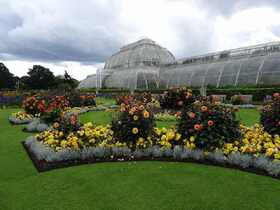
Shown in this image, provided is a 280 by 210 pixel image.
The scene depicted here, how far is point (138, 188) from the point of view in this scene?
5211 millimetres

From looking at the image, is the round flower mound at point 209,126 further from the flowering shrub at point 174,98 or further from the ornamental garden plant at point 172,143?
the flowering shrub at point 174,98

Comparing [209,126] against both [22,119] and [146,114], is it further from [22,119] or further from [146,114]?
[22,119]

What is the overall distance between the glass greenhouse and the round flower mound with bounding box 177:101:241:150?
2588 centimetres

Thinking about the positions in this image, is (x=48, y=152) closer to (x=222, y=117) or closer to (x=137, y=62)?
(x=222, y=117)

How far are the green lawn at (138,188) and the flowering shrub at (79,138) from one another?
1.04 m

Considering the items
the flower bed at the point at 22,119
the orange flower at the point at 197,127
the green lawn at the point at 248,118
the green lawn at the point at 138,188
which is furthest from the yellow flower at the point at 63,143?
the flower bed at the point at 22,119

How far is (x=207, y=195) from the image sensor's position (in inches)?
190

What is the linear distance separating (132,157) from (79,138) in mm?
1576

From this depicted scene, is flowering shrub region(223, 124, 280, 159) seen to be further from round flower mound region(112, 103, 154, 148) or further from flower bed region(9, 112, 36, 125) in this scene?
flower bed region(9, 112, 36, 125)

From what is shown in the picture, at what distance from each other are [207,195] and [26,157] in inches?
185

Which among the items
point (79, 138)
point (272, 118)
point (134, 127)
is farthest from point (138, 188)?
point (272, 118)

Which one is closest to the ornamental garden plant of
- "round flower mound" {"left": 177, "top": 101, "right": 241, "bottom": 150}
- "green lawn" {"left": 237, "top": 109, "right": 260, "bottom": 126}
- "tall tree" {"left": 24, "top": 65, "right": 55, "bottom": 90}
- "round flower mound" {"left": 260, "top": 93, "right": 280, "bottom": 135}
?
"round flower mound" {"left": 177, "top": 101, "right": 241, "bottom": 150}

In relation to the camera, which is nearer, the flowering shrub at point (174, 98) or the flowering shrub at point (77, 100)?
the flowering shrub at point (174, 98)

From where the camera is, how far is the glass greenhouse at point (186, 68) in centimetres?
3466
